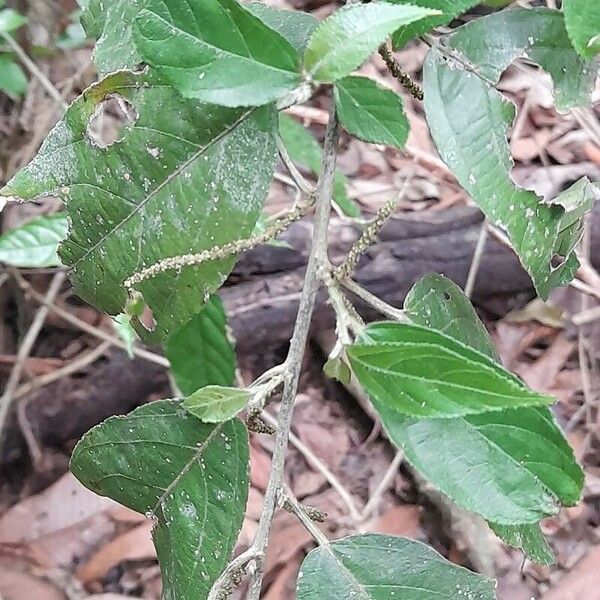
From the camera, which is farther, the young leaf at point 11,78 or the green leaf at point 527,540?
the young leaf at point 11,78

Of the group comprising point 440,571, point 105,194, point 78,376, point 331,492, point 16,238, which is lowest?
point 331,492

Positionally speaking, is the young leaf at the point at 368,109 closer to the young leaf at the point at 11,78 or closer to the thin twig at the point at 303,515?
the thin twig at the point at 303,515

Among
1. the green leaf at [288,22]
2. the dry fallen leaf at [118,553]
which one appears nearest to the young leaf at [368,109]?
the green leaf at [288,22]

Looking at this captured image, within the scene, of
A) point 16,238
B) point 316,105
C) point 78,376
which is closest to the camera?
point 16,238

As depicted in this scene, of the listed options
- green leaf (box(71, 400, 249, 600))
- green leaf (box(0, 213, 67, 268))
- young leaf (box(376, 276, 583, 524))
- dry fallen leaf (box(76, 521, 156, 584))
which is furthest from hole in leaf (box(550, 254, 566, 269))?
dry fallen leaf (box(76, 521, 156, 584))

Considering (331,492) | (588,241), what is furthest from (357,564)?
(588,241)

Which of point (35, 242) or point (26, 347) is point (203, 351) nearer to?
point (35, 242)

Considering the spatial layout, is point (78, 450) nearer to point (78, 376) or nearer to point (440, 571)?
point (440, 571)
